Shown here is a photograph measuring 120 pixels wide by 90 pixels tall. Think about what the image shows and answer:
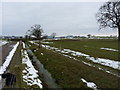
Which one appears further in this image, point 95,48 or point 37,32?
point 37,32

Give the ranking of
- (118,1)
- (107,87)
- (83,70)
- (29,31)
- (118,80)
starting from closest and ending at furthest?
(107,87) < (118,80) < (83,70) < (118,1) < (29,31)

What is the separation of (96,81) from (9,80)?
4.69 metres

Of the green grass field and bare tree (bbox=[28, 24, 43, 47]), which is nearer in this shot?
the green grass field

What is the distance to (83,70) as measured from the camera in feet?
29.8

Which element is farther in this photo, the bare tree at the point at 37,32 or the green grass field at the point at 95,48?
the bare tree at the point at 37,32

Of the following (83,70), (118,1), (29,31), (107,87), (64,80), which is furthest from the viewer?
(29,31)

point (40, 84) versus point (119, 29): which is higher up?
point (119, 29)

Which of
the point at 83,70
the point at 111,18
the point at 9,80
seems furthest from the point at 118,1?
the point at 9,80

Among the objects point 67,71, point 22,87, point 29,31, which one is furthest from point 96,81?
point 29,31

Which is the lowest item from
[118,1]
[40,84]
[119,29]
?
[40,84]

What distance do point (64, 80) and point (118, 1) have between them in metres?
30.9

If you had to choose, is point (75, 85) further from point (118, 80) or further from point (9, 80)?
point (9, 80)

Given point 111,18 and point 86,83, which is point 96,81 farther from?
point 111,18

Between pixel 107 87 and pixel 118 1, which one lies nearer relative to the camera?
pixel 107 87
